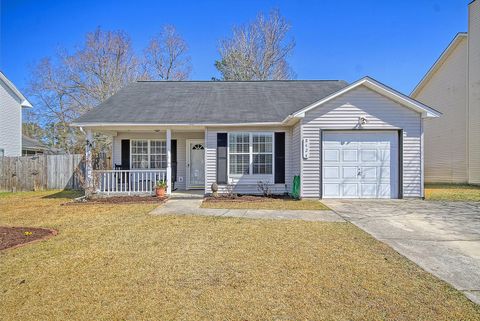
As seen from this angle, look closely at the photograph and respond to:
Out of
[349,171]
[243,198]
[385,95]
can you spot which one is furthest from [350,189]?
[243,198]

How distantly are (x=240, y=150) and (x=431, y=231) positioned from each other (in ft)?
23.1

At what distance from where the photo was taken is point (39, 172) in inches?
611

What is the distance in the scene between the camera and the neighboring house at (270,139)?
10539 mm

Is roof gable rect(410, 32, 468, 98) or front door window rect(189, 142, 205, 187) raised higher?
roof gable rect(410, 32, 468, 98)

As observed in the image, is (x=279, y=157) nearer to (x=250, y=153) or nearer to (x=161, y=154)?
(x=250, y=153)

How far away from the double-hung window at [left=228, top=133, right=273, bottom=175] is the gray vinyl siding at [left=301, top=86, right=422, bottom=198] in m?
1.72

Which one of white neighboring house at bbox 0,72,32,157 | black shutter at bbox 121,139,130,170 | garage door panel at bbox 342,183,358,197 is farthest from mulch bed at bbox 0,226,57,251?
white neighboring house at bbox 0,72,32,157

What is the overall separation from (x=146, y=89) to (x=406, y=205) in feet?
40.1

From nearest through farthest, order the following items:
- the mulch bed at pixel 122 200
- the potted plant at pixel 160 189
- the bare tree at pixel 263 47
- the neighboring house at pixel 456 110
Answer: the mulch bed at pixel 122 200 < the potted plant at pixel 160 189 < the neighboring house at pixel 456 110 < the bare tree at pixel 263 47

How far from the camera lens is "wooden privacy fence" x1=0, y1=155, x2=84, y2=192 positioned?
608 inches

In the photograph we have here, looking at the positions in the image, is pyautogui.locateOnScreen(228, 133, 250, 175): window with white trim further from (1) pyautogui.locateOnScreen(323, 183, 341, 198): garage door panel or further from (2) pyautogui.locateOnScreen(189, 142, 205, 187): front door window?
(1) pyautogui.locateOnScreen(323, 183, 341, 198): garage door panel

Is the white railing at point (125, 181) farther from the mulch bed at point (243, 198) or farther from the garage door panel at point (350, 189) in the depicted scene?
the garage door panel at point (350, 189)

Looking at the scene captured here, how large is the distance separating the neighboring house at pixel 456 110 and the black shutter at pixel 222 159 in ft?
45.0

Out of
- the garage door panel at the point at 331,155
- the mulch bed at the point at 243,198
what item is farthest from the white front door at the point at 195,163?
the garage door panel at the point at 331,155
